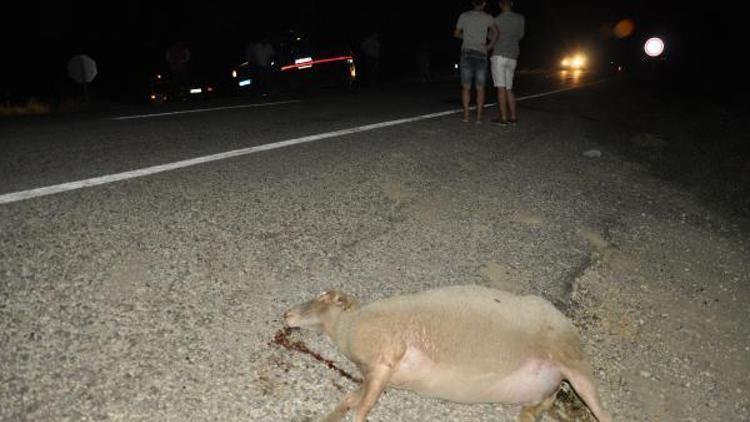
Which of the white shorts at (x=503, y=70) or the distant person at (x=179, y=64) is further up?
the distant person at (x=179, y=64)

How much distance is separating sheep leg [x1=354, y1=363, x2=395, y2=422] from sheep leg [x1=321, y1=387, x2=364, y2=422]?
47 millimetres

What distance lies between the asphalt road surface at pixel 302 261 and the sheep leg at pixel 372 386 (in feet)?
0.41

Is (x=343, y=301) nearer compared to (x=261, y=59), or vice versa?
(x=343, y=301)

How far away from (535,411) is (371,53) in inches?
712

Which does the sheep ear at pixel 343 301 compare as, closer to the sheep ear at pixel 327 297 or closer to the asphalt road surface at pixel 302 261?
the sheep ear at pixel 327 297

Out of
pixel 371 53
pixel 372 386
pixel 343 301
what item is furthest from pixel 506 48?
pixel 371 53

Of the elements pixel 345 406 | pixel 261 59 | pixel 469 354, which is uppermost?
pixel 261 59

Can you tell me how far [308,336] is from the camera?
Answer: 2.31m

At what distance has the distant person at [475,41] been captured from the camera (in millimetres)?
7406

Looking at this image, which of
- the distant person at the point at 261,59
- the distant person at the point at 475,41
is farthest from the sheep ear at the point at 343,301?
the distant person at the point at 261,59

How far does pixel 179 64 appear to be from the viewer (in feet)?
44.6

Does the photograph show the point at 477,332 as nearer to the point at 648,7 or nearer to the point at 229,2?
the point at 648,7

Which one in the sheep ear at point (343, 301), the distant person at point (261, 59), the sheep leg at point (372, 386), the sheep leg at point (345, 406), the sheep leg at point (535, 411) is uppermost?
the distant person at point (261, 59)

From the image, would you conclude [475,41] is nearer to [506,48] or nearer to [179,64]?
[506,48]
